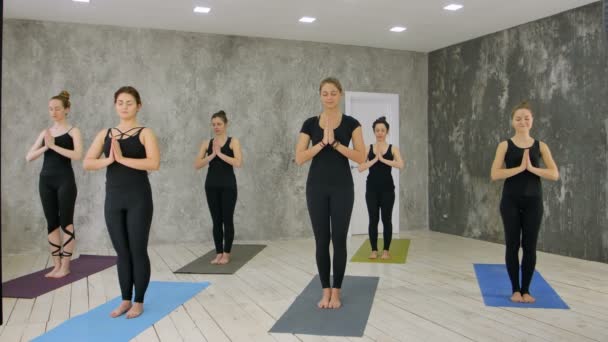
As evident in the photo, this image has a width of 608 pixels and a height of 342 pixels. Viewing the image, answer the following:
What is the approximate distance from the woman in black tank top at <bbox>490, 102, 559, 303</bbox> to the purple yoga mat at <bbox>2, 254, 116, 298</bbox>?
3.60 metres

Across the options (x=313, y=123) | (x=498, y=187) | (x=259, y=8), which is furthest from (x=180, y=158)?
(x=498, y=187)

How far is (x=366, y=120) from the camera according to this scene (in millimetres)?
7703

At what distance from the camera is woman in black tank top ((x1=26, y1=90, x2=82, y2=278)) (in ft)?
14.1

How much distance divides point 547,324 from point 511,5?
365cm

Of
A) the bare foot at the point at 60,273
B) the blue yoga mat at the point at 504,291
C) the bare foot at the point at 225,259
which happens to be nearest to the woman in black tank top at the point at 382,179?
the blue yoga mat at the point at 504,291

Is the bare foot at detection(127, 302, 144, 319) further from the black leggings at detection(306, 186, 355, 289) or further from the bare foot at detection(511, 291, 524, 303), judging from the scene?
the bare foot at detection(511, 291, 524, 303)

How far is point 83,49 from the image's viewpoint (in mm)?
6297

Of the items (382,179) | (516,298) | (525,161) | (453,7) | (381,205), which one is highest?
(453,7)

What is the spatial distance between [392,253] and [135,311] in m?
3.27

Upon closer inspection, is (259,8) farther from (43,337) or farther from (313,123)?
(43,337)

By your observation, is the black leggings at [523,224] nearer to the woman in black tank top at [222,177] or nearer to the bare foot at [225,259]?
the woman in black tank top at [222,177]

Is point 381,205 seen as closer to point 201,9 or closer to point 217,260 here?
point 217,260

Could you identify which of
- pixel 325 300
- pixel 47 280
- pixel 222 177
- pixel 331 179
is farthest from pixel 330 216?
pixel 47 280

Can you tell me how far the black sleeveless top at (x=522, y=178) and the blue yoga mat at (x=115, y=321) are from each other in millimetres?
2508
